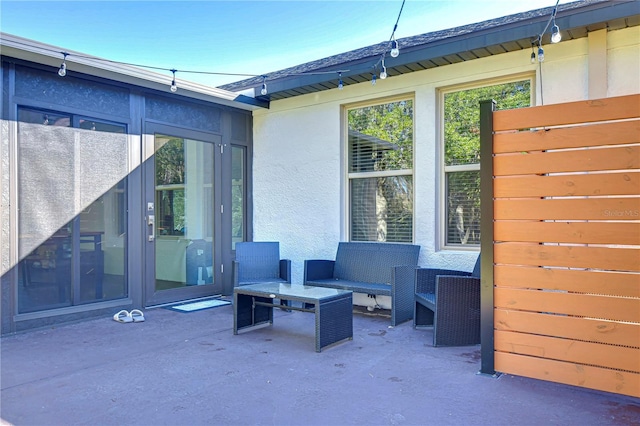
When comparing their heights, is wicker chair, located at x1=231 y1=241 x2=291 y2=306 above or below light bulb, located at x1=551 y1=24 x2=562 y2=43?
below

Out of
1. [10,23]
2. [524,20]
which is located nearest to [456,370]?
[524,20]

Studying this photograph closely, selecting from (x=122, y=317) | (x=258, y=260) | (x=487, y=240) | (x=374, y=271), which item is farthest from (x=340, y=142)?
(x=122, y=317)

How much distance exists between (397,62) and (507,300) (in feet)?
9.77

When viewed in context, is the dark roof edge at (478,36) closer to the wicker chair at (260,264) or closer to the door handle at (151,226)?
the wicker chair at (260,264)

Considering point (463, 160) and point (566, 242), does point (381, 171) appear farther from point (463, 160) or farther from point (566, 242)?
point (566, 242)

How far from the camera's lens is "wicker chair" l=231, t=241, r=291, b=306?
562cm

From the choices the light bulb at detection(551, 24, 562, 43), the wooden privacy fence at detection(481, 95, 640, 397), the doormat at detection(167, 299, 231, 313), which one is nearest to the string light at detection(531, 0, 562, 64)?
the light bulb at detection(551, 24, 562, 43)

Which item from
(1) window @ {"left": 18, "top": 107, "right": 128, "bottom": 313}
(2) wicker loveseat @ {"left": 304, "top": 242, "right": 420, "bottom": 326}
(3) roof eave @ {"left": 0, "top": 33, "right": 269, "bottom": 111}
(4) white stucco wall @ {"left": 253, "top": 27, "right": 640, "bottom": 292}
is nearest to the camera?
(3) roof eave @ {"left": 0, "top": 33, "right": 269, "bottom": 111}

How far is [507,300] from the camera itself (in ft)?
10.2

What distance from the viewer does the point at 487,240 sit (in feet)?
10.4

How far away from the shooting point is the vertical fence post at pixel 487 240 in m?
3.15

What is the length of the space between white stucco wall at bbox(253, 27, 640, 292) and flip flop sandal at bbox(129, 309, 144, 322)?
7.21ft

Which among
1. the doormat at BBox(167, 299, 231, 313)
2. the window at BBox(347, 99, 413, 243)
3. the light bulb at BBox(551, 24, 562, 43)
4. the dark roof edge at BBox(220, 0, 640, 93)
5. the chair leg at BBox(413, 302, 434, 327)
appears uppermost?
the dark roof edge at BBox(220, 0, 640, 93)

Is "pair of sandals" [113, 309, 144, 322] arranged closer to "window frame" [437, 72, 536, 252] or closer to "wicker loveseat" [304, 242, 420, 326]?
"wicker loveseat" [304, 242, 420, 326]
